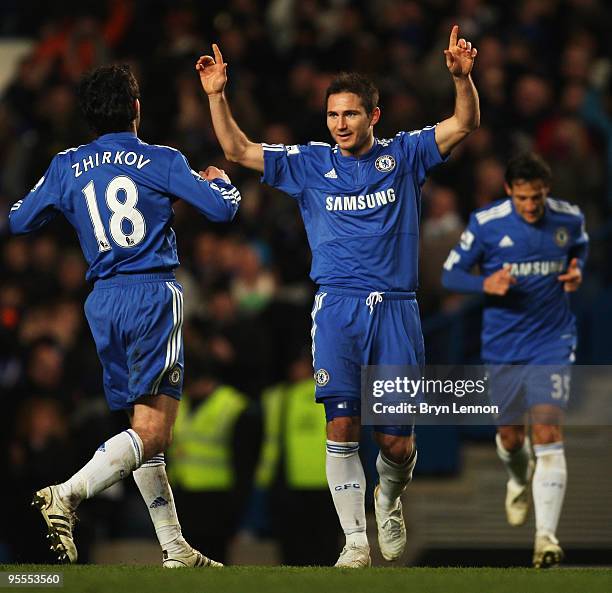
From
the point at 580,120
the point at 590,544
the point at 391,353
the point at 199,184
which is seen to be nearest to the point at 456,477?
the point at 590,544

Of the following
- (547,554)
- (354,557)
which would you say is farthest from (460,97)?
(547,554)

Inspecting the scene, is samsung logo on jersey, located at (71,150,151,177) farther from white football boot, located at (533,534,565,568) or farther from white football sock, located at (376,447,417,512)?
→ white football boot, located at (533,534,565,568)

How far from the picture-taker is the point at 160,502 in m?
8.51

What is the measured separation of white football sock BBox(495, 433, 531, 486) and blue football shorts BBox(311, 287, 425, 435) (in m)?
2.15

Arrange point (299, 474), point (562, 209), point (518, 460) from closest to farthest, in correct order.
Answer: point (562, 209) < point (518, 460) < point (299, 474)

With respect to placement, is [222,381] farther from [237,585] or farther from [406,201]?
[237,585]

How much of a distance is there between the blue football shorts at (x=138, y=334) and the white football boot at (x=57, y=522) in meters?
0.68

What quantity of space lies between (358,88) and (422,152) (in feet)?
1.73

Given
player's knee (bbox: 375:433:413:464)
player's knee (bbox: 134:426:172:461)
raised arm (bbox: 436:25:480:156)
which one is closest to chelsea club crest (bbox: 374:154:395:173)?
raised arm (bbox: 436:25:480:156)

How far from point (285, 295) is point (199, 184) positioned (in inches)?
216

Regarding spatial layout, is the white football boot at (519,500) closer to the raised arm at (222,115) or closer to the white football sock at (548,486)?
the white football sock at (548,486)

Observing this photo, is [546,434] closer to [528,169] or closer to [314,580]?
[528,169]

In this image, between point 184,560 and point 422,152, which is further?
point 422,152

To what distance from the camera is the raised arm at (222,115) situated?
28.7 feet
